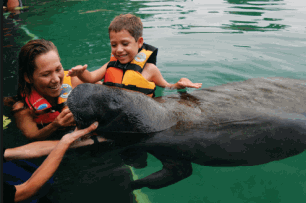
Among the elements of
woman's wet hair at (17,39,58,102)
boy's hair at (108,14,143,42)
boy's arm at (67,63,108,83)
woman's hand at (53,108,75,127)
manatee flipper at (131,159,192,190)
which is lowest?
manatee flipper at (131,159,192,190)

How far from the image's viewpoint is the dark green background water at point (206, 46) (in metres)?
2.86

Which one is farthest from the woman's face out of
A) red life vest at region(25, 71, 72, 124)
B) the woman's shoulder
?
the woman's shoulder

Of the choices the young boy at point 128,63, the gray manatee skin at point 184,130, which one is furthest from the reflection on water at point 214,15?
the gray manatee skin at point 184,130

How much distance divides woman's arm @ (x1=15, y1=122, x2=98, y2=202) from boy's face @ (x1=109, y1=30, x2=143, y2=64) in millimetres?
1912

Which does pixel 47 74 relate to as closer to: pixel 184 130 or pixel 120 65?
pixel 120 65

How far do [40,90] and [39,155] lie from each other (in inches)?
45.5

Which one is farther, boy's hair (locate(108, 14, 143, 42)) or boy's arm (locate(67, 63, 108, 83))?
boy's hair (locate(108, 14, 143, 42))

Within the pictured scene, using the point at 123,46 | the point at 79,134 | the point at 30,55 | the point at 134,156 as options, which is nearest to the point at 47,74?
the point at 30,55

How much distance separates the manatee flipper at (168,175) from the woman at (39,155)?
759 mm

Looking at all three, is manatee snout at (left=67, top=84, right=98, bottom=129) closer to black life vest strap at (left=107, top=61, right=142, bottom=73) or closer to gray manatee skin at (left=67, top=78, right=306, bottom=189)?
gray manatee skin at (left=67, top=78, right=306, bottom=189)

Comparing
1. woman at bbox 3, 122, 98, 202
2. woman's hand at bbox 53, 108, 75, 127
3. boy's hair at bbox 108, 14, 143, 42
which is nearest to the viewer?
woman at bbox 3, 122, 98, 202

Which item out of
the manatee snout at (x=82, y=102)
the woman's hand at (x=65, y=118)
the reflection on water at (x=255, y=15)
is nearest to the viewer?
the manatee snout at (x=82, y=102)

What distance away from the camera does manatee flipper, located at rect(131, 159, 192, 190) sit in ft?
7.70

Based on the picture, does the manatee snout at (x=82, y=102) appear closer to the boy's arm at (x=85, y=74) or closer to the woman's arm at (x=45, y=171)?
the woman's arm at (x=45, y=171)
